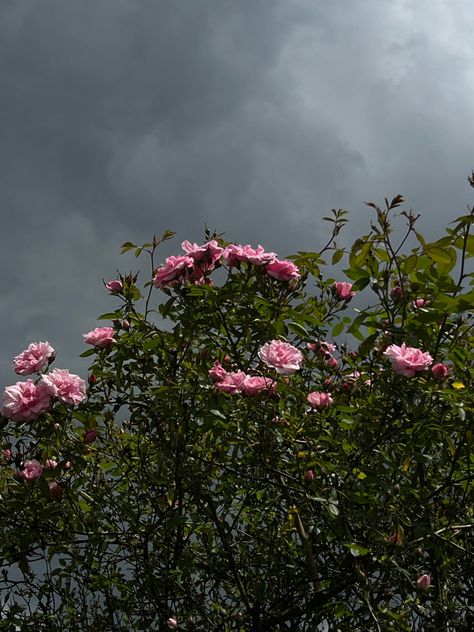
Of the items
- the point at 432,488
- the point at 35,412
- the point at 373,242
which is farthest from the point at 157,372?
the point at 432,488

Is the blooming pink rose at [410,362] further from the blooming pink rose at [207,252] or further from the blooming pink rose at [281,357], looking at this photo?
the blooming pink rose at [207,252]

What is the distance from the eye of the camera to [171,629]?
2803 millimetres

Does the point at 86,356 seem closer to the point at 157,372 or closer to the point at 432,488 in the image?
the point at 157,372

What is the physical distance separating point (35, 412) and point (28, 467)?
1.12 feet

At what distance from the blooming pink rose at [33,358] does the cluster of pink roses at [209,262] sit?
0.51m

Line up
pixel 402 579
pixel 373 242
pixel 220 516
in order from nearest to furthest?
pixel 373 242 < pixel 402 579 < pixel 220 516

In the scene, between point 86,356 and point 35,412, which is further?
point 86,356

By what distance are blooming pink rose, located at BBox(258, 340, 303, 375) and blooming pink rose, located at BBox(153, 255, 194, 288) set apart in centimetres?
47

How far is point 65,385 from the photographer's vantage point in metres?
2.56

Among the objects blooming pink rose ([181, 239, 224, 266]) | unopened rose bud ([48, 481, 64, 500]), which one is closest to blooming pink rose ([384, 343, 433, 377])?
blooming pink rose ([181, 239, 224, 266])

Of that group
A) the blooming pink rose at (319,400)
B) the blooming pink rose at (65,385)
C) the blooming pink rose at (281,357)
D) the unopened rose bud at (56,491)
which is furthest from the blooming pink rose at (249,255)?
the unopened rose bud at (56,491)

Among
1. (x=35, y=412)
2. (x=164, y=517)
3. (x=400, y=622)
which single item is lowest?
(x=400, y=622)

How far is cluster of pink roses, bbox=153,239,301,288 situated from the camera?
2572 mm

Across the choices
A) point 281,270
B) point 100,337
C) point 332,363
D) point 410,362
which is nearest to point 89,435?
point 100,337
